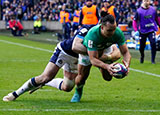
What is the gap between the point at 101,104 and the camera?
8383 mm

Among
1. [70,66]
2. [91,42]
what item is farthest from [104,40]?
[70,66]

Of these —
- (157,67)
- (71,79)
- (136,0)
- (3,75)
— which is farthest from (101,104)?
(136,0)

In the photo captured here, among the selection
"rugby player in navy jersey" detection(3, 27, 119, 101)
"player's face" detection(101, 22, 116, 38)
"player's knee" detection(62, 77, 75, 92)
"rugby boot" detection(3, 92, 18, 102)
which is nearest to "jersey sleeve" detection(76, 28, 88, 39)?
"rugby player in navy jersey" detection(3, 27, 119, 101)

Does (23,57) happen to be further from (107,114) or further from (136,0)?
(136,0)

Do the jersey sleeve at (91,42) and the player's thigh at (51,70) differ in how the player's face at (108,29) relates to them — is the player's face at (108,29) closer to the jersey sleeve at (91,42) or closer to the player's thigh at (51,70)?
the jersey sleeve at (91,42)

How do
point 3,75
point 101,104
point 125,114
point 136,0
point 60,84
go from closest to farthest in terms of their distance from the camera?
point 125,114, point 101,104, point 60,84, point 3,75, point 136,0

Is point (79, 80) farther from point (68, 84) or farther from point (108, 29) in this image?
point (108, 29)

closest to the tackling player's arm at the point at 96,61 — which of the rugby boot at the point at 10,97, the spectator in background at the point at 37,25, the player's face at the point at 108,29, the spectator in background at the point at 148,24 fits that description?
the player's face at the point at 108,29

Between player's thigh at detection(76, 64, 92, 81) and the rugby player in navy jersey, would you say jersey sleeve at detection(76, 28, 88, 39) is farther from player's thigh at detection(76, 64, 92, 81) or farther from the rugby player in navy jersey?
player's thigh at detection(76, 64, 92, 81)

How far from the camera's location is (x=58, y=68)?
8.56 meters

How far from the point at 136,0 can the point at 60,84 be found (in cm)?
2854

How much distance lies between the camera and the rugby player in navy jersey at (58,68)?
8477 millimetres

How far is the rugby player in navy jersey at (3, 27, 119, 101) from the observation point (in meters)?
8.48

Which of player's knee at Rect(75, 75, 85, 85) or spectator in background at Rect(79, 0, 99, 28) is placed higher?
player's knee at Rect(75, 75, 85, 85)
